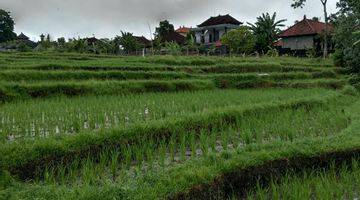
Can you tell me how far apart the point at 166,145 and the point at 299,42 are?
29.3 metres

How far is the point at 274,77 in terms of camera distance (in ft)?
53.4

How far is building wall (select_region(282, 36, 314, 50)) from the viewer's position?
3281cm

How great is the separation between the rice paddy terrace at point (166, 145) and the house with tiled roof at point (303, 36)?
71.7 ft

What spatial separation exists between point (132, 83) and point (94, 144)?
659 cm

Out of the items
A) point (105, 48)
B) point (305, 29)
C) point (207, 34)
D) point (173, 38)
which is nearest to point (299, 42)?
point (305, 29)

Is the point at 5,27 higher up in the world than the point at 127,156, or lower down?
higher up

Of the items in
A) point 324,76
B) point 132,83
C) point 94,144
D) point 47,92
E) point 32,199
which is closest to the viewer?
point 32,199

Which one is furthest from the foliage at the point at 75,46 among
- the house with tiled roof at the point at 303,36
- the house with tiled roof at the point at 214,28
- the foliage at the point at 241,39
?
the house with tiled roof at the point at 303,36

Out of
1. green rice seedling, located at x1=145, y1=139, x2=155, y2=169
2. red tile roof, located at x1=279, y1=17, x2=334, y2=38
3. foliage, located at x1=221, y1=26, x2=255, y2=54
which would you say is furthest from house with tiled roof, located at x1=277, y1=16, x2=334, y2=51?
green rice seedling, located at x1=145, y1=139, x2=155, y2=169

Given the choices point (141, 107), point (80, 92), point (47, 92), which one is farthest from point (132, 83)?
point (141, 107)

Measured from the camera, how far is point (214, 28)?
39.1 metres

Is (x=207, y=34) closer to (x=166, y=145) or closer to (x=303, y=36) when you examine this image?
(x=303, y=36)

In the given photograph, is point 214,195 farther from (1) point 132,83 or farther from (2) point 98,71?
(2) point 98,71

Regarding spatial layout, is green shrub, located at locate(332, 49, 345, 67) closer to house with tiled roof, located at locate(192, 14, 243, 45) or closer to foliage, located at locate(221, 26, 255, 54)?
foliage, located at locate(221, 26, 255, 54)
